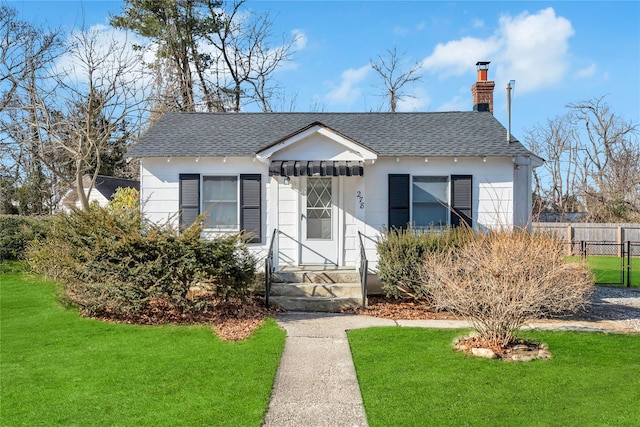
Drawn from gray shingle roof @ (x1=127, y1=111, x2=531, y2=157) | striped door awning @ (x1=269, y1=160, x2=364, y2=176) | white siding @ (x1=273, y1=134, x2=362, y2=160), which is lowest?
striped door awning @ (x1=269, y1=160, x2=364, y2=176)

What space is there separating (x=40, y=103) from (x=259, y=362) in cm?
1505

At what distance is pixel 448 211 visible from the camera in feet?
35.7

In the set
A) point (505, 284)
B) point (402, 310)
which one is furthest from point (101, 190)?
point (505, 284)

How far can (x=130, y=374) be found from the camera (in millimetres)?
5801

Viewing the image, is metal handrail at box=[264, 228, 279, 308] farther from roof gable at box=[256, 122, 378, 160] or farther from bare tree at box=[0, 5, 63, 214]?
bare tree at box=[0, 5, 63, 214]

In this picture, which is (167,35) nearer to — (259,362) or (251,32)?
(251,32)

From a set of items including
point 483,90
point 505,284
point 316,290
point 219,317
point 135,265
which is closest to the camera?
point 505,284

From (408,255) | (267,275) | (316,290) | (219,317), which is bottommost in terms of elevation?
(219,317)

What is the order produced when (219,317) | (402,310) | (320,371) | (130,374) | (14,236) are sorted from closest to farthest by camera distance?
(130,374) < (320,371) < (219,317) < (402,310) < (14,236)

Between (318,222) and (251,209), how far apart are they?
1572mm

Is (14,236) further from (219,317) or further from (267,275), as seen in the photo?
(267,275)

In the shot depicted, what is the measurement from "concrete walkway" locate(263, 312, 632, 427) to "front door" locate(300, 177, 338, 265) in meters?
2.01

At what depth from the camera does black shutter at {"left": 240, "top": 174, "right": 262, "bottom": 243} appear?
428 inches

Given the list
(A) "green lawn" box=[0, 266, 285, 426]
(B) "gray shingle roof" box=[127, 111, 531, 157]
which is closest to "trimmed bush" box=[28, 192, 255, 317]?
(A) "green lawn" box=[0, 266, 285, 426]
